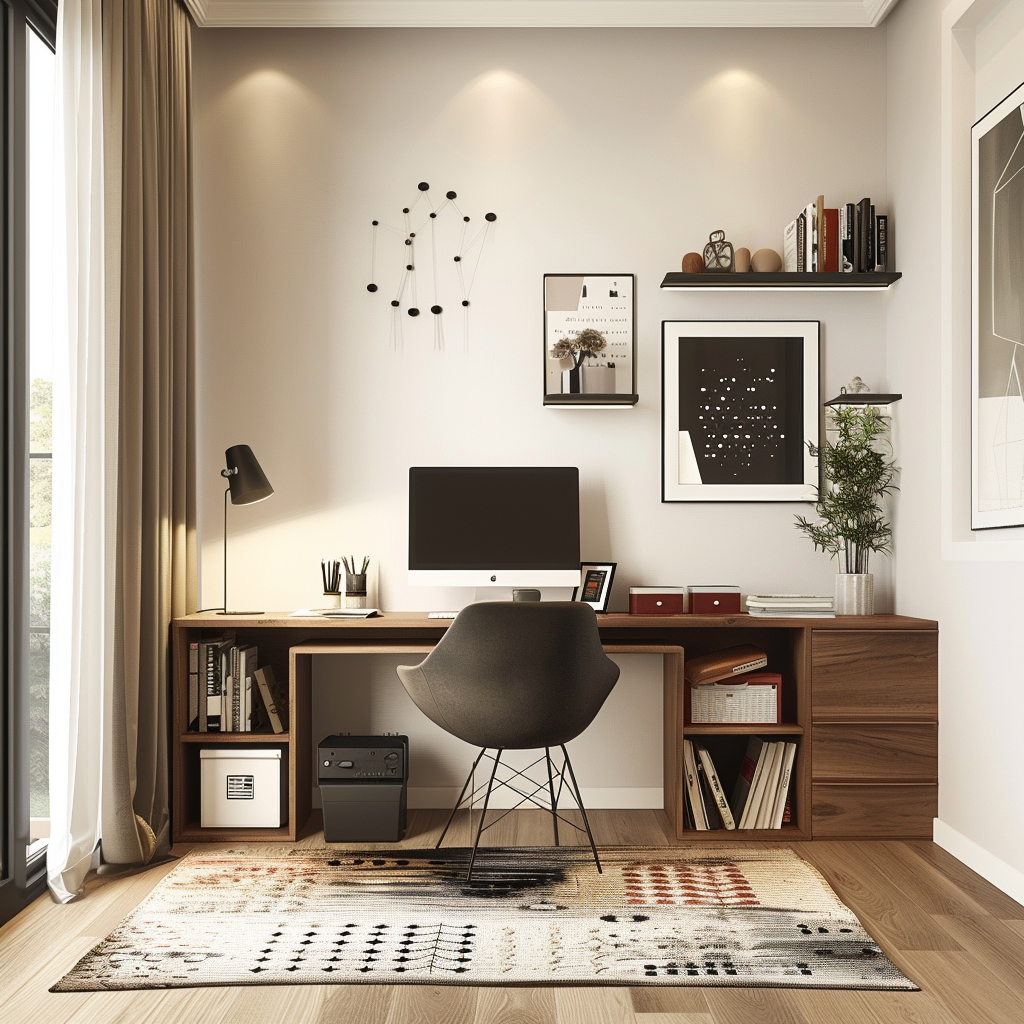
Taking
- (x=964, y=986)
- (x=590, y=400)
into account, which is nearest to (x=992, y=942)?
(x=964, y=986)

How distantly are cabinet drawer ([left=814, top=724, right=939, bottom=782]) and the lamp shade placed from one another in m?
2.06

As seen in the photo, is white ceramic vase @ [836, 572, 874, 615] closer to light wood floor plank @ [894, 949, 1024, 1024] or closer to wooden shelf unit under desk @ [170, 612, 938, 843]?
wooden shelf unit under desk @ [170, 612, 938, 843]

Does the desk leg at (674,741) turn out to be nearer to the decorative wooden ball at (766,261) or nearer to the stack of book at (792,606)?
the stack of book at (792,606)

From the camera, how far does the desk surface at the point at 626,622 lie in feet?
9.29

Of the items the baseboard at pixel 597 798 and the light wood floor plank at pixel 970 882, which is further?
the baseboard at pixel 597 798

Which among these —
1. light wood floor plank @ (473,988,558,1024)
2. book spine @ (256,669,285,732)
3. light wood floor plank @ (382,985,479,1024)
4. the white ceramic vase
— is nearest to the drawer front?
the white ceramic vase

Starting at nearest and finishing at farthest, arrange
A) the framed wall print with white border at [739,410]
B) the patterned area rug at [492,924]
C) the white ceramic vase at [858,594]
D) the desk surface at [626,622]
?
the patterned area rug at [492,924]
the desk surface at [626,622]
the white ceramic vase at [858,594]
the framed wall print with white border at [739,410]

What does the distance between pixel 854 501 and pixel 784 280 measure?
838mm

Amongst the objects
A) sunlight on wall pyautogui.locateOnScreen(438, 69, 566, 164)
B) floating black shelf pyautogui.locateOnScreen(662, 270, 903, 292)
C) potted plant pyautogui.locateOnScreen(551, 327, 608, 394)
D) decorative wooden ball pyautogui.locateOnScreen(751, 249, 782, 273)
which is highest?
sunlight on wall pyautogui.locateOnScreen(438, 69, 566, 164)

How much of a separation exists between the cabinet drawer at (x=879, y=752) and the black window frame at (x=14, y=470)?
7.69ft

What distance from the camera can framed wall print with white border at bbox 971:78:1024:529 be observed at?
2.47 m

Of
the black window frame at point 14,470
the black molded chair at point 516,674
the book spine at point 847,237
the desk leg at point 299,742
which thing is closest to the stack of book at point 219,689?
the desk leg at point 299,742

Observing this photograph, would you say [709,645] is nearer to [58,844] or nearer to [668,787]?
[668,787]

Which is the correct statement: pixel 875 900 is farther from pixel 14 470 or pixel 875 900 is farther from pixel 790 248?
pixel 14 470
